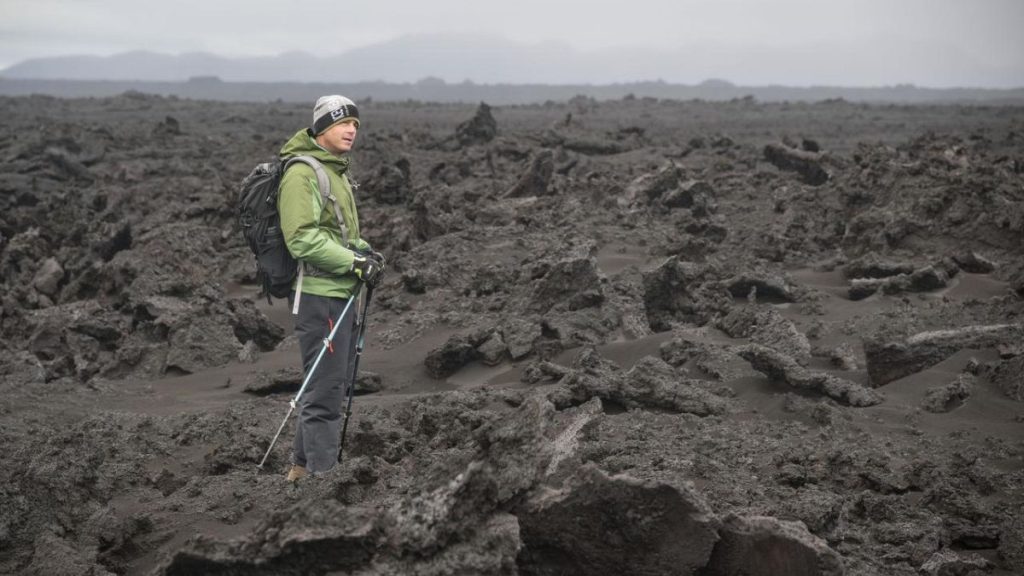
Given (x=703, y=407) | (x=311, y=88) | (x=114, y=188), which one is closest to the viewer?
(x=703, y=407)

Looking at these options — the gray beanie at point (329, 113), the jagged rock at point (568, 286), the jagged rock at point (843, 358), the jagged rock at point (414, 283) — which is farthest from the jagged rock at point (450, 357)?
the gray beanie at point (329, 113)

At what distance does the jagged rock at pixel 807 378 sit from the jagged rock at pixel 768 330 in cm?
56

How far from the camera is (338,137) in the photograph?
509 centimetres

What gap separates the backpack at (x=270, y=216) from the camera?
196 inches

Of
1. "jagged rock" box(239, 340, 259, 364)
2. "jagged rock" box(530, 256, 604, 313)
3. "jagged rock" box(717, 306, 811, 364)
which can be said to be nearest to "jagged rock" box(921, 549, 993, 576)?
"jagged rock" box(717, 306, 811, 364)

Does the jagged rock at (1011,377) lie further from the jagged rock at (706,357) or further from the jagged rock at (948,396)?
the jagged rock at (706,357)

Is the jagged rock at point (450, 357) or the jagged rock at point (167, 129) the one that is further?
the jagged rock at point (167, 129)

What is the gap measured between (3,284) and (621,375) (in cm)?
787

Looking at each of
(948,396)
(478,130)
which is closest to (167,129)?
(478,130)

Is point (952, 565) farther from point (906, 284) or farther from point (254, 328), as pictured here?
point (254, 328)

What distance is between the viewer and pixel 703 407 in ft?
19.9

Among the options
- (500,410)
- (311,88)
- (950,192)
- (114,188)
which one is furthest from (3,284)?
(311,88)

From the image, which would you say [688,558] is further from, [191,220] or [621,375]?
[191,220]

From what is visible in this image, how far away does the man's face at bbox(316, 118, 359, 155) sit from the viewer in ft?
16.7
